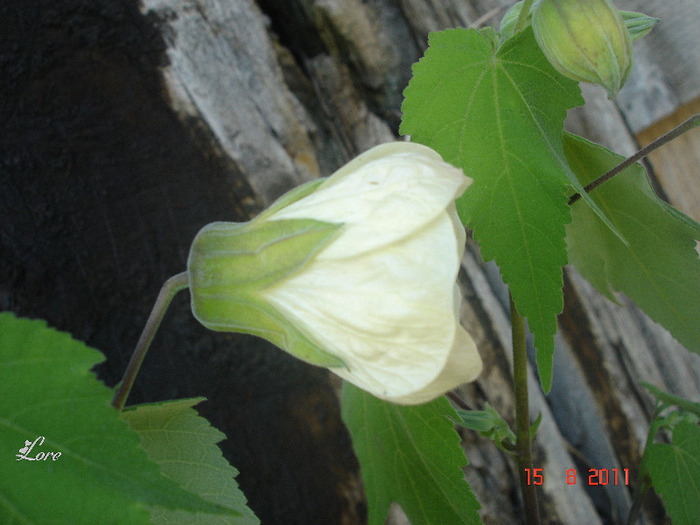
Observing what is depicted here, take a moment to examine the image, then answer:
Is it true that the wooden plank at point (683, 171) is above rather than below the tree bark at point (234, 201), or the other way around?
below

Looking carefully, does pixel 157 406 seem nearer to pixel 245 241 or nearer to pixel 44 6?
pixel 245 241

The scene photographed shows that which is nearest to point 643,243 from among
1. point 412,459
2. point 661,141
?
point 661,141

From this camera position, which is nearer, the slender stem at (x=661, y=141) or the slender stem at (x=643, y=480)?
the slender stem at (x=661, y=141)

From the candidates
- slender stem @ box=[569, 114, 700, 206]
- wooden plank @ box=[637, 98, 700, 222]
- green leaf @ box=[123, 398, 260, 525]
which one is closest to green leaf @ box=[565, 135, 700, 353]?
slender stem @ box=[569, 114, 700, 206]

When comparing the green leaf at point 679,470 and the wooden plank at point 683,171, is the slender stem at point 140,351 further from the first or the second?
the wooden plank at point 683,171

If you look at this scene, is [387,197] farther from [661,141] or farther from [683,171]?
[683,171]

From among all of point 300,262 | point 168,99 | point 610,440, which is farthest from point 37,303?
point 610,440
